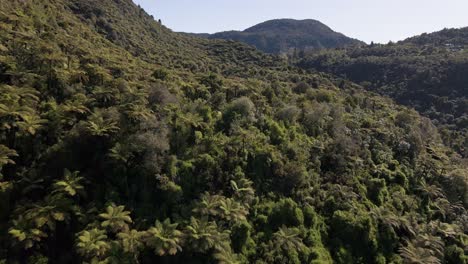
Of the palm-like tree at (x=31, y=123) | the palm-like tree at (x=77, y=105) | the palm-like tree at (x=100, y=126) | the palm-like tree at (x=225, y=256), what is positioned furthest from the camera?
the palm-like tree at (x=77, y=105)

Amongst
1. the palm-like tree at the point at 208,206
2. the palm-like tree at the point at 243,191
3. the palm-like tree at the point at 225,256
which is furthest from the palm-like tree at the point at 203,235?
the palm-like tree at the point at 243,191

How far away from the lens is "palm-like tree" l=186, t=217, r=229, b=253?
20.8m

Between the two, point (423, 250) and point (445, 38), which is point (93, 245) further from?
point (445, 38)

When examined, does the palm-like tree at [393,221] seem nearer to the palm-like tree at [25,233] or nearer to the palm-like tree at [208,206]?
the palm-like tree at [208,206]

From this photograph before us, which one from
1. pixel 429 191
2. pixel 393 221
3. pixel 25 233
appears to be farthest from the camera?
pixel 429 191

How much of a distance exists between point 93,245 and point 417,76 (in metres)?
88.6

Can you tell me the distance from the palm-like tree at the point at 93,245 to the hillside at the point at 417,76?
55.0 metres

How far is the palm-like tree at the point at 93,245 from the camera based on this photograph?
1867 centimetres

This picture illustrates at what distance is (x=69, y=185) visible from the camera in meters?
21.4

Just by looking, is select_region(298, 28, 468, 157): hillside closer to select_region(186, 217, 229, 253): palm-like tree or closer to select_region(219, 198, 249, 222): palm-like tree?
select_region(219, 198, 249, 222): palm-like tree

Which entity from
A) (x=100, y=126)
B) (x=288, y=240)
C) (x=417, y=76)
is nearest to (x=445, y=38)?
(x=417, y=76)

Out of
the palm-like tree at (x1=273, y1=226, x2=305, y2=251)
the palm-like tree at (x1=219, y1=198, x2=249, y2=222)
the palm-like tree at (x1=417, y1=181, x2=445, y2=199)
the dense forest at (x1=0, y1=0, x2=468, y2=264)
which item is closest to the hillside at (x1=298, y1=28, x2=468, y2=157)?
the palm-like tree at (x1=417, y1=181, x2=445, y2=199)

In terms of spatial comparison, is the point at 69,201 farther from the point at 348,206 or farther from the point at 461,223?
the point at 461,223

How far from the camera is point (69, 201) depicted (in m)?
Answer: 21.2
